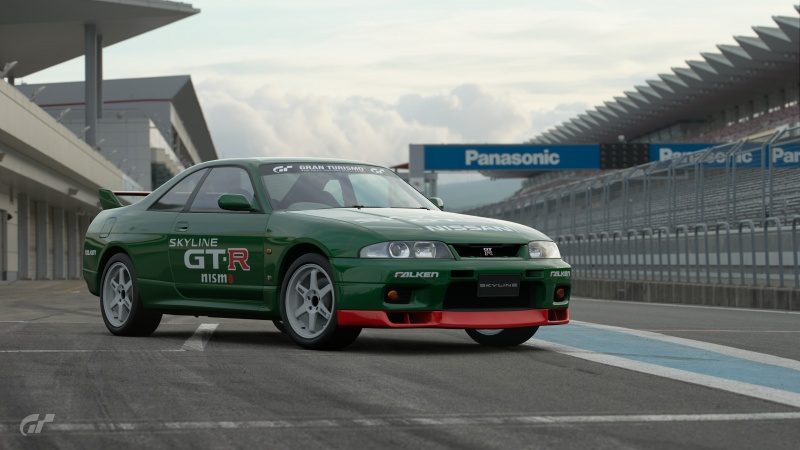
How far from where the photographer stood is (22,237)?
167 feet

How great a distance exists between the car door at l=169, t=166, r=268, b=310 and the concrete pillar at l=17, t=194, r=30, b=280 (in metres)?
42.1

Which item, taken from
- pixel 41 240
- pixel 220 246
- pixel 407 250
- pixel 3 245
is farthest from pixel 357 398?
pixel 41 240

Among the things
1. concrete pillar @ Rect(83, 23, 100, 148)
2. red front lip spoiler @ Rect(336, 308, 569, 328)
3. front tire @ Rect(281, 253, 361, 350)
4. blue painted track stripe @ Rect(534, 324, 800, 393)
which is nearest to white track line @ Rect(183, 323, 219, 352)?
front tire @ Rect(281, 253, 361, 350)

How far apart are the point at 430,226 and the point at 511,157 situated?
54050mm

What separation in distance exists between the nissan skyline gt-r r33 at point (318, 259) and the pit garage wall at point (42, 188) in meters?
22.7

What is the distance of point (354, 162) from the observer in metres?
10.4

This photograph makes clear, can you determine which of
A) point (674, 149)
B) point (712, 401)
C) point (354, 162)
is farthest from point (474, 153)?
point (712, 401)

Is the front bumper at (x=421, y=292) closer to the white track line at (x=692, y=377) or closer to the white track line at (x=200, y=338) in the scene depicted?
the white track line at (x=692, y=377)

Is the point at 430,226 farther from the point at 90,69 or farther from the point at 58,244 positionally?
the point at 90,69

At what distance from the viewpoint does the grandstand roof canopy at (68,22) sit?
187 ft

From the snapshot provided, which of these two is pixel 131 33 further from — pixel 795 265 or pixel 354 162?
pixel 354 162

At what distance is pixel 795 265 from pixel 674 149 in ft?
153

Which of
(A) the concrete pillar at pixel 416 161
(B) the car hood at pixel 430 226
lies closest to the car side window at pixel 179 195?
(B) the car hood at pixel 430 226

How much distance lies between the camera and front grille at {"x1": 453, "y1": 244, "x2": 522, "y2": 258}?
348 inches
